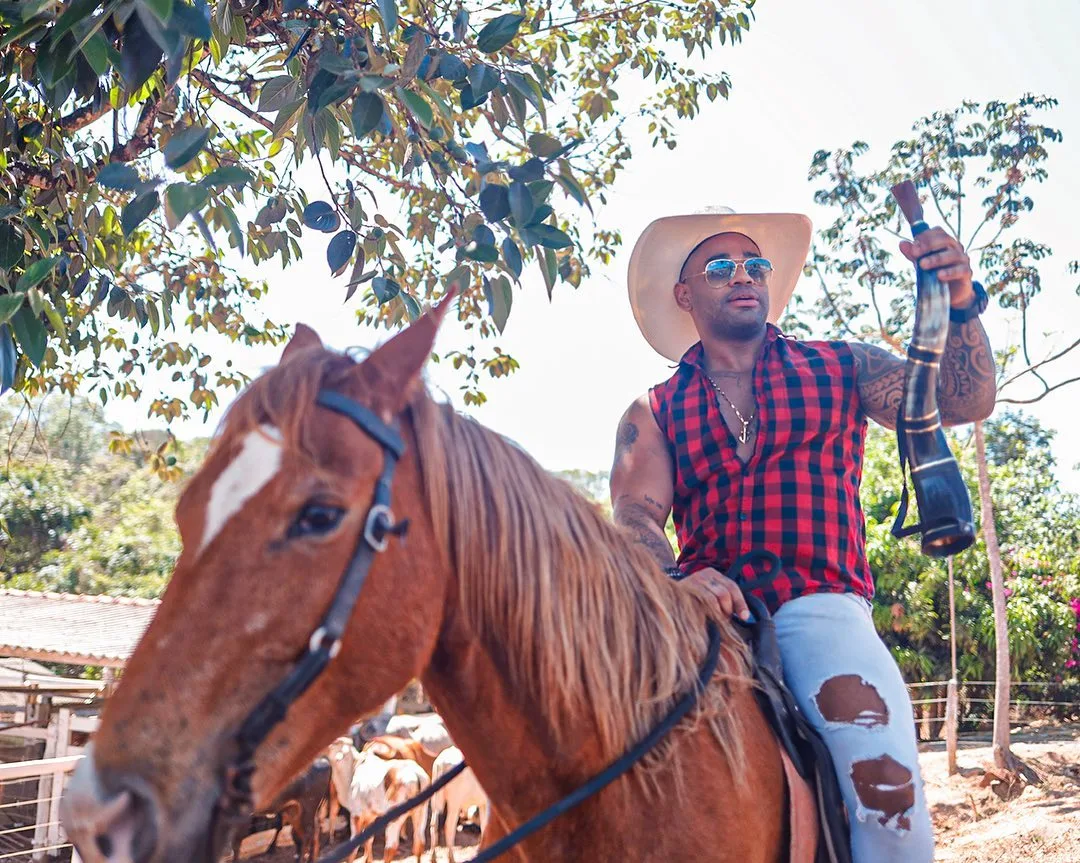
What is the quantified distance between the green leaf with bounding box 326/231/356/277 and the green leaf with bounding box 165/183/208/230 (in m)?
1.12

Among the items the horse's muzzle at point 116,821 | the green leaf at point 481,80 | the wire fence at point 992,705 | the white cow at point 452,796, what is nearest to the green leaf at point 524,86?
the green leaf at point 481,80

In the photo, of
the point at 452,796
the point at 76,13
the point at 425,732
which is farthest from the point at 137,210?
the point at 425,732

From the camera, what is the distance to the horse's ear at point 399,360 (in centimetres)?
169

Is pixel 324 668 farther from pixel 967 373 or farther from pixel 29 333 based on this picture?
Answer: pixel 967 373

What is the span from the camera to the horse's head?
53.2 inches

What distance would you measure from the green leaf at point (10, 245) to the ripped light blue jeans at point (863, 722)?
8.05 ft

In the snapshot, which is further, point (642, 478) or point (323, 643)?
point (642, 478)

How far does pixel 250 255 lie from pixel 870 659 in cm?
417

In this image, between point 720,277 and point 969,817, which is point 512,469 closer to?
point 720,277

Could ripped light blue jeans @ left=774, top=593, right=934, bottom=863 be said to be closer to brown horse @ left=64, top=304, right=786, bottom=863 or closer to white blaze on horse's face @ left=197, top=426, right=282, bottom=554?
brown horse @ left=64, top=304, right=786, bottom=863

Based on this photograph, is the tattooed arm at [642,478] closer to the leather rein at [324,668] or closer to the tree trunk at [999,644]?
the leather rein at [324,668]

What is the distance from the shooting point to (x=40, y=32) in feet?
7.40

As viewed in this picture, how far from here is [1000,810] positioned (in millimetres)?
10242

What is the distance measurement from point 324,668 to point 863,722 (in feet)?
4.46
